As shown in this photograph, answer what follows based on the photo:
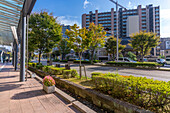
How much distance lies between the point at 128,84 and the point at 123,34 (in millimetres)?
64780

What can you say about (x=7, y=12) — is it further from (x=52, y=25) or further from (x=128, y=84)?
(x=128, y=84)

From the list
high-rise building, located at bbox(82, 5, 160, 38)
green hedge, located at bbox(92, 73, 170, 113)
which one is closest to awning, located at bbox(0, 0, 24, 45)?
green hedge, located at bbox(92, 73, 170, 113)

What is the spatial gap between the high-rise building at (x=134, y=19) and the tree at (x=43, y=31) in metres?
48.3

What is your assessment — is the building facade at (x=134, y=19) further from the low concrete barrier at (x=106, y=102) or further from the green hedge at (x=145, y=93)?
the green hedge at (x=145, y=93)

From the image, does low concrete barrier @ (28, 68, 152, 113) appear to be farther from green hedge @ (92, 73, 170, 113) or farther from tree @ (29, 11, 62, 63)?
tree @ (29, 11, 62, 63)

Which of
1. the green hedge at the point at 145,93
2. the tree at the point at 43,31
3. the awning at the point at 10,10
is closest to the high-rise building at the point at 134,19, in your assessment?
the tree at the point at 43,31

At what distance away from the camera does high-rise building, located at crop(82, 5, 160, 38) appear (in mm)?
57438

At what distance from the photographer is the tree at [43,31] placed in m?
11.3

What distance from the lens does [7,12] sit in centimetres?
648

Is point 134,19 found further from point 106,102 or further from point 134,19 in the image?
point 106,102

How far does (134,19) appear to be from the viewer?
188 ft

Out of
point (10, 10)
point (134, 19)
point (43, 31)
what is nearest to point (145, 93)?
point (10, 10)

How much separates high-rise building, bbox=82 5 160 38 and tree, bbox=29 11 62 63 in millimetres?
48252

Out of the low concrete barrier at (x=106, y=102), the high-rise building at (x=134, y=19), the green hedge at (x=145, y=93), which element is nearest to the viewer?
the green hedge at (x=145, y=93)
